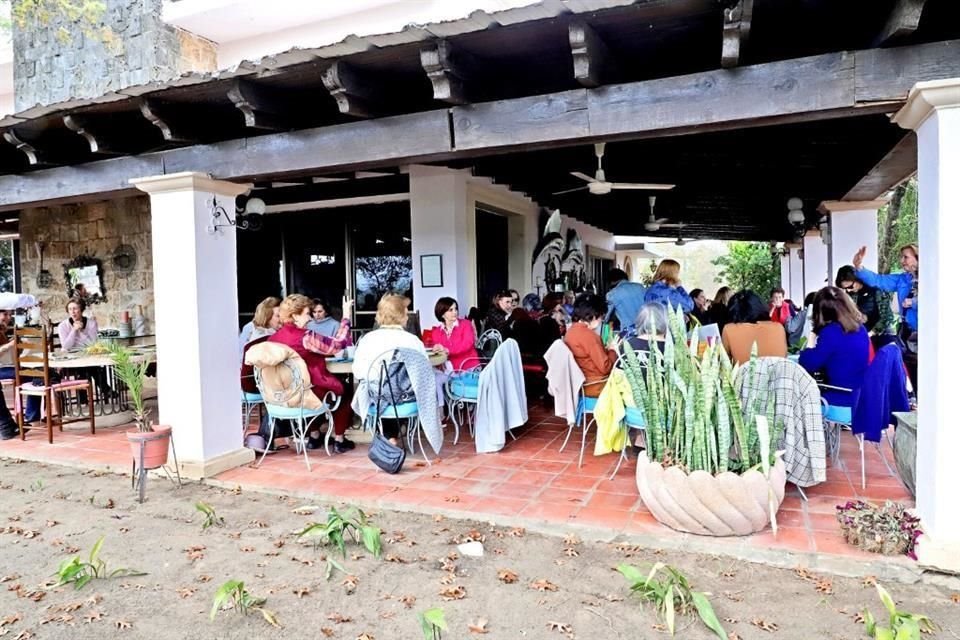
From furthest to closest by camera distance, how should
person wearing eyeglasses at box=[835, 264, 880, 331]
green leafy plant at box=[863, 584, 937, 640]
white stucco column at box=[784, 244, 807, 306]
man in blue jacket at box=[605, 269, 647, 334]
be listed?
1. white stucco column at box=[784, 244, 807, 306]
2. man in blue jacket at box=[605, 269, 647, 334]
3. person wearing eyeglasses at box=[835, 264, 880, 331]
4. green leafy plant at box=[863, 584, 937, 640]

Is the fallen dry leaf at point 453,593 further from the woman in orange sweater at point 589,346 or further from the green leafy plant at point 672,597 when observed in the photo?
the woman in orange sweater at point 589,346

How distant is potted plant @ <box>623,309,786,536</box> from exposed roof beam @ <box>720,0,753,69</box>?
123 cm

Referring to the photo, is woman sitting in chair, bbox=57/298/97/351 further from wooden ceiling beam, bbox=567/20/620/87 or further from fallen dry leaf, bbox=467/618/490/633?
wooden ceiling beam, bbox=567/20/620/87

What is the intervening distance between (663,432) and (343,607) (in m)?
1.69

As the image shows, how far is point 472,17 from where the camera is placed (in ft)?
8.87

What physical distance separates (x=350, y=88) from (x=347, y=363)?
213 centimetres

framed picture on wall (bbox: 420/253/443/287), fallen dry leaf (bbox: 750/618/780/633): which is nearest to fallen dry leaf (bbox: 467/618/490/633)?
fallen dry leaf (bbox: 750/618/780/633)

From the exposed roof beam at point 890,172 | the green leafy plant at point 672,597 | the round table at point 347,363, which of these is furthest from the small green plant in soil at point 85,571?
the exposed roof beam at point 890,172

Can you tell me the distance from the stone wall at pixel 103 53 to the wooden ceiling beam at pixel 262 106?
4425 millimetres

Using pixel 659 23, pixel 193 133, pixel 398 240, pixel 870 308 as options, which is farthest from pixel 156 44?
pixel 870 308

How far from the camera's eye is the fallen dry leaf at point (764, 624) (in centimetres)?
230

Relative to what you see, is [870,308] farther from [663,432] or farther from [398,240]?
[398,240]

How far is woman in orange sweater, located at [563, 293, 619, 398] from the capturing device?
4234mm

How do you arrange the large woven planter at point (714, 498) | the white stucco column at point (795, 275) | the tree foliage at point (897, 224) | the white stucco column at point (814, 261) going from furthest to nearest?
the tree foliage at point (897, 224) < the white stucco column at point (795, 275) < the white stucco column at point (814, 261) < the large woven planter at point (714, 498)
